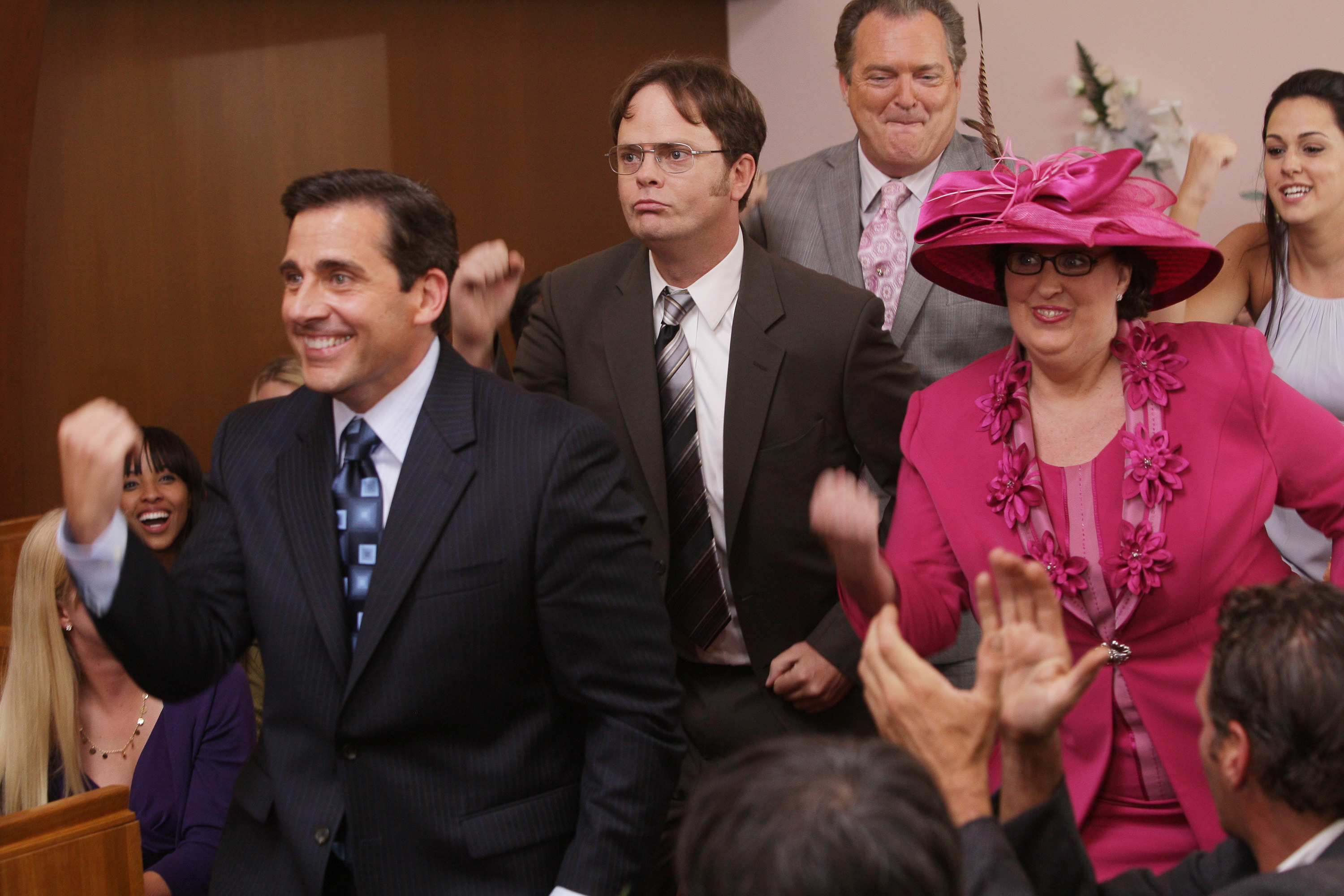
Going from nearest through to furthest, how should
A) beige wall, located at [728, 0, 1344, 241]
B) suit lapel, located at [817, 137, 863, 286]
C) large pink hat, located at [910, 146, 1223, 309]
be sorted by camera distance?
large pink hat, located at [910, 146, 1223, 309] → suit lapel, located at [817, 137, 863, 286] → beige wall, located at [728, 0, 1344, 241]

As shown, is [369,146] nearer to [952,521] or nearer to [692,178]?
[692,178]

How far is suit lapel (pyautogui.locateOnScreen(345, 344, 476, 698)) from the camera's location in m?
1.71

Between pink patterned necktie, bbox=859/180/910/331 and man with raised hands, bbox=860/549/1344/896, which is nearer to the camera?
man with raised hands, bbox=860/549/1344/896

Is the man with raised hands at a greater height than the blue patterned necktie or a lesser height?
lesser

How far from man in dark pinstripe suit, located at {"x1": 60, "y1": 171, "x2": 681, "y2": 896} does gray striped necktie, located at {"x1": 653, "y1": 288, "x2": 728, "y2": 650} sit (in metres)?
0.55

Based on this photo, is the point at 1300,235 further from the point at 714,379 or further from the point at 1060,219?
the point at 714,379

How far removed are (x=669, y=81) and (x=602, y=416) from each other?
0.62 m

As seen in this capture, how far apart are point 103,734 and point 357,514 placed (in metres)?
1.29

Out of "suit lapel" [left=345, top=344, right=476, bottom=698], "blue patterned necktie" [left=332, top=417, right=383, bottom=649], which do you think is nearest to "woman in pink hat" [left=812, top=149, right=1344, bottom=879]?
"suit lapel" [left=345, top=344, right=476, bottom=698]

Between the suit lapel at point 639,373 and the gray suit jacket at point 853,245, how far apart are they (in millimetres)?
475

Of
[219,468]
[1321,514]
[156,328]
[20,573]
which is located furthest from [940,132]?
[156,328]

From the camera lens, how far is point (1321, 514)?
1.91 metres

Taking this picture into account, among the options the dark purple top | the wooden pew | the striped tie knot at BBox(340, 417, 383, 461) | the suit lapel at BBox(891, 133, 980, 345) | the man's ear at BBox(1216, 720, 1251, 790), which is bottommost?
the dark purple top

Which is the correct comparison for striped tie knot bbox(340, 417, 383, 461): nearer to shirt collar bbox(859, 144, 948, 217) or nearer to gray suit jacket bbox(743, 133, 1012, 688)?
gray suit jacket bbox(743, 133, 1012, 688)
